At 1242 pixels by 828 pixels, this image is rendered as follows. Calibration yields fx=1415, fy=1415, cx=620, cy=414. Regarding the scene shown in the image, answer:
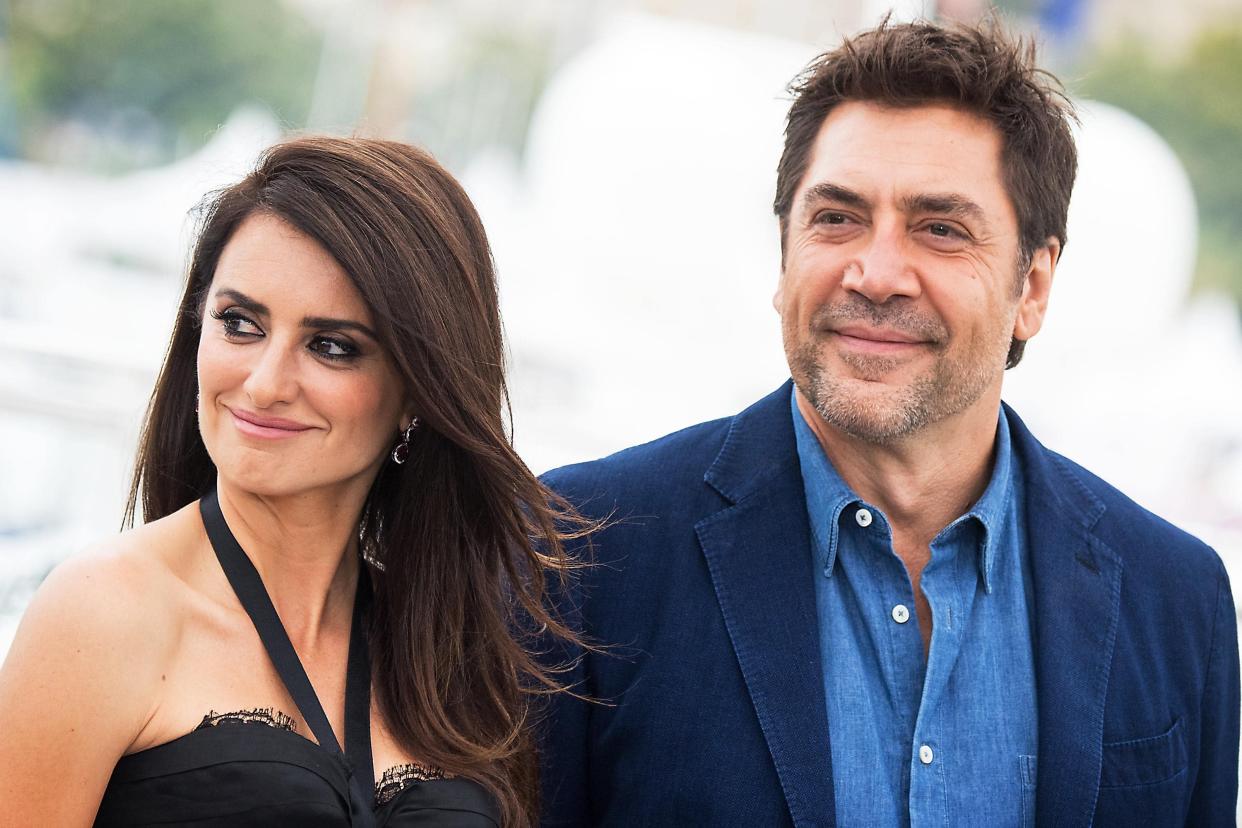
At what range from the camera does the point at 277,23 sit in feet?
106

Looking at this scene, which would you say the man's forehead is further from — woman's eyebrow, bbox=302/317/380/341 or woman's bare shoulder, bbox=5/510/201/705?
woman's bare shoulder, bbox=5/510/201/705

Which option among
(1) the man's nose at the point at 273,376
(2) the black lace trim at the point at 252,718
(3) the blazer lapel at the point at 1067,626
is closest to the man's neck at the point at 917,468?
(3) the blazer lapel at the point at 1067,626

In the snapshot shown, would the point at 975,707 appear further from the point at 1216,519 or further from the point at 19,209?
the point at 19,209

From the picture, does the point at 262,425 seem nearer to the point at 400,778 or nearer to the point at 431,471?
the point at 431,471

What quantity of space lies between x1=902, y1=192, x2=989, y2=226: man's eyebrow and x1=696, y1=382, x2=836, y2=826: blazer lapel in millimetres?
431

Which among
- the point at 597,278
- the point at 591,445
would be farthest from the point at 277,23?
the point at 591,445

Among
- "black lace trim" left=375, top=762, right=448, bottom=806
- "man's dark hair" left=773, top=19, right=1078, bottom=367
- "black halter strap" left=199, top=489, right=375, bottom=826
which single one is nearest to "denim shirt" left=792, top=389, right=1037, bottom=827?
"man's dark hair" left=773, top=19, right=1078, bottom=367

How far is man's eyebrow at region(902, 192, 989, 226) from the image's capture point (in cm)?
250

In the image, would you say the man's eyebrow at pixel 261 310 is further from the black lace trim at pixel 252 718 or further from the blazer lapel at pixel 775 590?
the blazer lapel at pixel 775 590

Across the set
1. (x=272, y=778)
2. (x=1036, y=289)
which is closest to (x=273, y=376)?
(x=272, y=778)

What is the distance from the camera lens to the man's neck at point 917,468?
2.54 metres

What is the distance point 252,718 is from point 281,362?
515mm

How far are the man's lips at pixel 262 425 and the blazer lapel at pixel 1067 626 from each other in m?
1.35

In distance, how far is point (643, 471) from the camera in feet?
8.46
